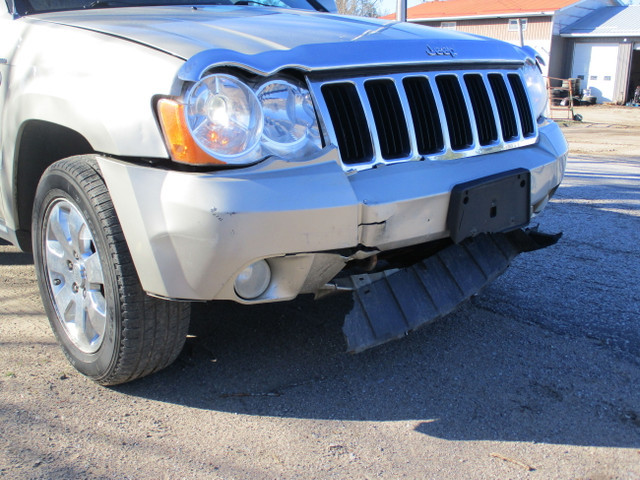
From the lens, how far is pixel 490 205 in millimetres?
2715

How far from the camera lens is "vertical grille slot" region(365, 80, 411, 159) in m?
2.61

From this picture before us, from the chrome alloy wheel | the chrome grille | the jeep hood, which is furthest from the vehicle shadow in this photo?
the jeep hood

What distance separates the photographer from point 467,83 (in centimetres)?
299

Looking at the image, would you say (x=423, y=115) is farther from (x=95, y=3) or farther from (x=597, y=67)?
(x=597, y=67)

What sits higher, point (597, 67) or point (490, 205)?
point (490, 205)

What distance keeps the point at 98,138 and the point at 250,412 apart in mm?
1216

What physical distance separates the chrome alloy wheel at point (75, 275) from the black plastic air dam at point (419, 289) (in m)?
1.02

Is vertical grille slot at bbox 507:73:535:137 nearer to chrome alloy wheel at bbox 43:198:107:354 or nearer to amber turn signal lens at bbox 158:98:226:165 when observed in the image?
amber turn signal lens at bbox 158:98:226:165

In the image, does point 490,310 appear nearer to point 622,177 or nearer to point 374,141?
point 374,141

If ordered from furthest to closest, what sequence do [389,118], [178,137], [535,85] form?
[535,85], [389,118], [178,137]

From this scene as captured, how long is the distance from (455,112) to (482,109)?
8.1 inches

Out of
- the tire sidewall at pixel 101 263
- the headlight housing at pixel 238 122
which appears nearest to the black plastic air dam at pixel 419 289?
the headlight housing at pixel 238 122

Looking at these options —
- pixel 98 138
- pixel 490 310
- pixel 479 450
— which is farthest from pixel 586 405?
pixel 98 138

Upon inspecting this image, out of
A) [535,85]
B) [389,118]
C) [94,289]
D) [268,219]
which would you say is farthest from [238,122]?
[535,85]
